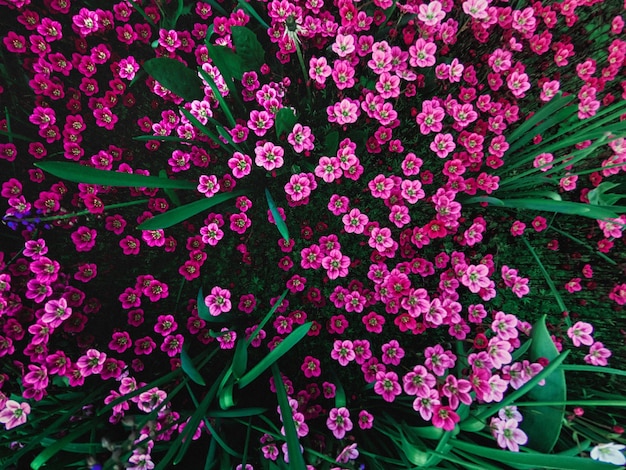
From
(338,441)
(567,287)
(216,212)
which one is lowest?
(338,441)

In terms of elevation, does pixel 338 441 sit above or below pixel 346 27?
below

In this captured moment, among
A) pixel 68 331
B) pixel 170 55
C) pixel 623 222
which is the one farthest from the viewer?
pixel 170 55

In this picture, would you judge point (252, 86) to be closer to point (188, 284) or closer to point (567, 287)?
point (188, 284)

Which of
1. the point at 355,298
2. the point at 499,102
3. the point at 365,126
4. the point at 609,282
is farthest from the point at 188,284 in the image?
the point at 609,282

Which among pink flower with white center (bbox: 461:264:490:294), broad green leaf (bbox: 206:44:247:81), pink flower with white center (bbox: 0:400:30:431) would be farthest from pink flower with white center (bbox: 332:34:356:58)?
pink flower with white center (bbox: 0:400:30:431)

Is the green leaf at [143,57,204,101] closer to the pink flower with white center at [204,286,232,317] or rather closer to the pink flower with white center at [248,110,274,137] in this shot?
the pink flower with white center at [248,110,274,137]

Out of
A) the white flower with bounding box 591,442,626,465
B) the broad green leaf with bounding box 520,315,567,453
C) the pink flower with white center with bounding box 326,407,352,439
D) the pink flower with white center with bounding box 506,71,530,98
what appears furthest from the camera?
the pink flower with white center with bounding box 506,71,530,98
